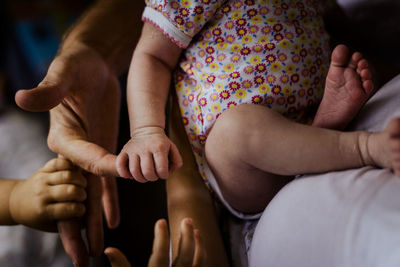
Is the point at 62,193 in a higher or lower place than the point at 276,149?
lower

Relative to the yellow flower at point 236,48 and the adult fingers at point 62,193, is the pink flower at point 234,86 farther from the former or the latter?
the adult fingers at point 62,193

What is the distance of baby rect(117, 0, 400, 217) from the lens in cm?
47

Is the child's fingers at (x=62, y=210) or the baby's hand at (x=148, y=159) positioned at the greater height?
the baby's hand at (x=148, y=159)

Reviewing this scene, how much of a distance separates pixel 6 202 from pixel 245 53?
0.48 metres

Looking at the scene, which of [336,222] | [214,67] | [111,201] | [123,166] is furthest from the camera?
[111,201]

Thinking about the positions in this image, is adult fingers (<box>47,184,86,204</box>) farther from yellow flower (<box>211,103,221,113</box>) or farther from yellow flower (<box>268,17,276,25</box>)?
yellow flower (<box>268,17,276,25</box>)

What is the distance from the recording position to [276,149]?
46 cm

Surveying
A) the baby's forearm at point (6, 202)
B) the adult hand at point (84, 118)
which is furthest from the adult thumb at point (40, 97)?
the baby's forearm at point (6, 202)

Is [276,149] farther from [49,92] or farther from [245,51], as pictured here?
[49,92]

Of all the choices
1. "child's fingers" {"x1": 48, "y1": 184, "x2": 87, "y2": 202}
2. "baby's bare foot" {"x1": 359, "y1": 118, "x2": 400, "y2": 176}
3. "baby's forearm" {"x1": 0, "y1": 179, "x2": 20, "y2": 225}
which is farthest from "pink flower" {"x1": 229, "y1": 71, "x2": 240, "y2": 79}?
"baby's forearm" {"x1": 0, "y1": 179, "x2": 20, "y2": 225}

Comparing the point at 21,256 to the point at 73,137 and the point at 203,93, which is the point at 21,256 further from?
the point at 203,93

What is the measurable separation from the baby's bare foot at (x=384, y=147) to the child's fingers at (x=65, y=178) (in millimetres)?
429

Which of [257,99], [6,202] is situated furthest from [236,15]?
[6,202]

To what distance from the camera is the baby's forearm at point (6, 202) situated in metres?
0.65
